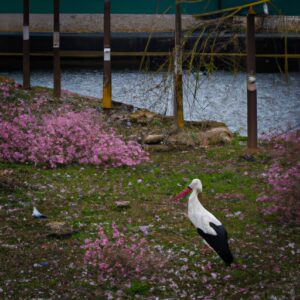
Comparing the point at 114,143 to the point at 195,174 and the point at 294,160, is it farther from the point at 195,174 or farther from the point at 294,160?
the point at 294,160

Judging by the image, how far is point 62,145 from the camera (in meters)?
12.8

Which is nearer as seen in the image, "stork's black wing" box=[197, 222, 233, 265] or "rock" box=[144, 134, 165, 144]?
"stork's black wing" box=[197, 222, 233, 265]

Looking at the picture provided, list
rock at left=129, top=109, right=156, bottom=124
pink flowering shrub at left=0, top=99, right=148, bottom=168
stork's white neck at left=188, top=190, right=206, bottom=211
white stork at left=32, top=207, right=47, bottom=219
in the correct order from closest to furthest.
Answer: stork's white neck at left=188, top=190, right=206, bottom=211, white stork at left=32, top=207, right=47, bottom=219, pink flowering shrub at left=0, top=99, right=148, bottom=168, rock at left=129, top=109, right=156, bottom=124

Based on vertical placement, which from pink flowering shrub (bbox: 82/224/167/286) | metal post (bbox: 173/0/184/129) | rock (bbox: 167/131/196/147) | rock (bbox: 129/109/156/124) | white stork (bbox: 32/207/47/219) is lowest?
pink flowering shrub (bbox: 82/224/167/286)

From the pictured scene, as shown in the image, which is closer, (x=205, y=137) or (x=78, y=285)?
(x=78, y=285)

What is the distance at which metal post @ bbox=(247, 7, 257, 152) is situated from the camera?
43.6 ft

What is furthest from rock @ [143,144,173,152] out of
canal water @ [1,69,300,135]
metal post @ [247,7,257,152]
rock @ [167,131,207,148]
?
Result: metal post @ [247,7,257,152]

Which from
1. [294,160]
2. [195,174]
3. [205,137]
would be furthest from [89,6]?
[294,160]

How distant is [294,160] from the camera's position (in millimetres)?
8820

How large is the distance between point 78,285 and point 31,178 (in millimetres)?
4542

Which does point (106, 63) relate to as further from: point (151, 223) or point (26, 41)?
point (151, 223)

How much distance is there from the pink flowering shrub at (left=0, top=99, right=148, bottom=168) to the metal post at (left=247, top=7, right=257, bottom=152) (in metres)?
2.06

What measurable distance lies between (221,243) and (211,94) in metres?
20.9

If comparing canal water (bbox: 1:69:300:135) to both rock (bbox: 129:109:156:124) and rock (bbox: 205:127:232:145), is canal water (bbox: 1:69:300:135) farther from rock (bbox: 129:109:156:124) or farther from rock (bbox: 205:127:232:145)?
rock (bbox: 205:127:232:145)
